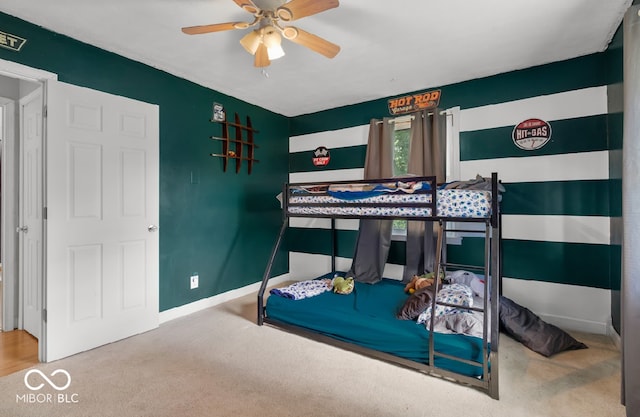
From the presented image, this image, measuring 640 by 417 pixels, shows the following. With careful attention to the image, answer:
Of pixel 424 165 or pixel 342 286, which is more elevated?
pixel 424 165

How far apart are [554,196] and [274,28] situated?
2.78 metres

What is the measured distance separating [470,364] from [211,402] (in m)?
1.60

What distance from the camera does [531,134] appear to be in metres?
2.88

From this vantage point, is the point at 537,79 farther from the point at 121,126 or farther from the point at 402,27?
the point at 121,126

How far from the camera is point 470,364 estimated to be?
1.94 metres

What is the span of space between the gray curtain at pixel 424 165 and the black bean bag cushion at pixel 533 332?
809 millimetres

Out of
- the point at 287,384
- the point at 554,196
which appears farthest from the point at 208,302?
the point at 554,196

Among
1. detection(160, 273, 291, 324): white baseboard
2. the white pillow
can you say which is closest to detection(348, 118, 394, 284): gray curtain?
the white pillow

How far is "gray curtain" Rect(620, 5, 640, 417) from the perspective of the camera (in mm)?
1534

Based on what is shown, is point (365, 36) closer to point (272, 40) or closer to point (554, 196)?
point (272, 40)

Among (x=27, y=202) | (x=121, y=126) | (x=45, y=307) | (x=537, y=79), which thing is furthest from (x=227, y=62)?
(x=537, y=79)

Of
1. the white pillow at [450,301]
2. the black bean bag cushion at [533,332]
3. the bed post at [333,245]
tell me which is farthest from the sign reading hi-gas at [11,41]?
the black bean bag cushion at [533,332]

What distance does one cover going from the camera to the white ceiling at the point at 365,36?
6.68 ft

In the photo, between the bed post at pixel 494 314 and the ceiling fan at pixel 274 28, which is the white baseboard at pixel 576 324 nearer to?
the bed post at pixel 494 314
